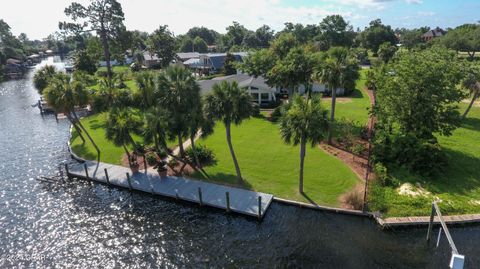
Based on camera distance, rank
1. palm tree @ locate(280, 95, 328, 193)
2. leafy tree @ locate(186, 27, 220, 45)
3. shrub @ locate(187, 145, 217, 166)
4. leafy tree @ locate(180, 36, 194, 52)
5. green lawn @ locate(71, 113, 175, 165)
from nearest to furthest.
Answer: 1. palm tree @ locate(280, 95, 328, 193)
2. shrub @ locate(187, 145, 217, 166)
3. green lawn @ locate(71, 113, 175, 165)
4. leafy tree @ locate(180, 36, 194, 52)
5. leafy tree @ locate(186, 27, 220, 45)

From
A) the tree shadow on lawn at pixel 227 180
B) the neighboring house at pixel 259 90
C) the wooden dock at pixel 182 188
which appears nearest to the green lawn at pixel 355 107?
the neighboring house at pixel 259 90

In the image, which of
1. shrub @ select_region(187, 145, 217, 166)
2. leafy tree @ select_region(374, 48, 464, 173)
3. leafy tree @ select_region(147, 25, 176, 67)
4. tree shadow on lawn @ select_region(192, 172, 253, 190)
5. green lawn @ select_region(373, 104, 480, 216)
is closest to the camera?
→ green lawn @ select_region(373, 104, 480, 216)

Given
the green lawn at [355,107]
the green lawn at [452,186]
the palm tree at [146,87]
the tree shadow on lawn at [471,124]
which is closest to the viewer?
the green lawn at [452,186]

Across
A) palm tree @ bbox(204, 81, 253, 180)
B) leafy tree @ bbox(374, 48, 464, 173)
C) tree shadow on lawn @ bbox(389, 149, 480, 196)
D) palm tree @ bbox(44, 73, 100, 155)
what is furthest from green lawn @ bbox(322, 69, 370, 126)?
palm tree @ bbox(44, 73, 100, 155)

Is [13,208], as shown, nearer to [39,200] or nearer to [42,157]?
Answer: [39,200]

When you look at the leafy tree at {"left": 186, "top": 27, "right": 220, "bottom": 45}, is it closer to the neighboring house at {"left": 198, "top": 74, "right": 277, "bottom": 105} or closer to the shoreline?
the neighboring house at {"left": 198, "top": 74, "right": 277, "bottom": 105}

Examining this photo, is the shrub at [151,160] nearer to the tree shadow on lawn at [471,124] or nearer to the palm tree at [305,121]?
the palm tree at [305,121]

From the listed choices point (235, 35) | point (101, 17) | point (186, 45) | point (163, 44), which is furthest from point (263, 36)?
point (101, 17)

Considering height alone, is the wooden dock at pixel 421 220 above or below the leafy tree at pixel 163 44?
below
